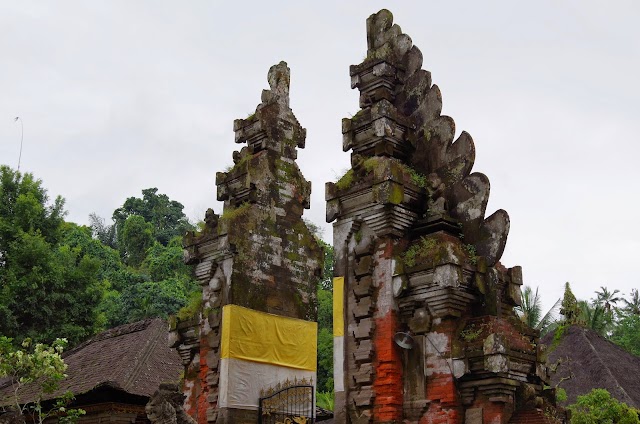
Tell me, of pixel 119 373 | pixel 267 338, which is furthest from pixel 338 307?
pixel 119 373

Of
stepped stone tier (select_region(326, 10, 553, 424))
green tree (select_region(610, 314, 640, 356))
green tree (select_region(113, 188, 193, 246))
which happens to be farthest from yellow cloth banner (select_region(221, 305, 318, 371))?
green tree (select_region(113, 188, 193, 246))

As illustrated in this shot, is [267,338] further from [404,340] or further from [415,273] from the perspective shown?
[415,273]

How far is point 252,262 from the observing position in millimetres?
13914

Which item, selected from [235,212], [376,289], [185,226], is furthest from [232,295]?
[185,226]

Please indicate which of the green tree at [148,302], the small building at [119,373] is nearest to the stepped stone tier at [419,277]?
the small building at [119,373]

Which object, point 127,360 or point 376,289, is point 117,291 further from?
point 376,289

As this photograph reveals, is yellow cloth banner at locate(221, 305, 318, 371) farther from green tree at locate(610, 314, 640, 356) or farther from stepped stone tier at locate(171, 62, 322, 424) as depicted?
green tree at locate(610, 314, 640, 356)

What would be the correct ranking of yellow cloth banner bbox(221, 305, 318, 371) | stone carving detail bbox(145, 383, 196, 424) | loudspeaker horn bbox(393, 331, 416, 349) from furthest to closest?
yellow cloth banner bbox(221, 305, 318, 371) < stone carving detail bbox(145, 383, 196, 424) < loudspeaker horn bbox(393, 331, 416, 349)

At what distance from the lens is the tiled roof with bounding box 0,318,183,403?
17.5 m

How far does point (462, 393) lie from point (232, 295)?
18.6 ft

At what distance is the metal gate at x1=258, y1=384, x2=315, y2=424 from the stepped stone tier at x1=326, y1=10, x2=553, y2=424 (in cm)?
411

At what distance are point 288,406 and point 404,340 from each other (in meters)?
5.31

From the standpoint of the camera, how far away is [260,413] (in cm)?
1330

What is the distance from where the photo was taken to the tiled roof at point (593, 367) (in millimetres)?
22391
